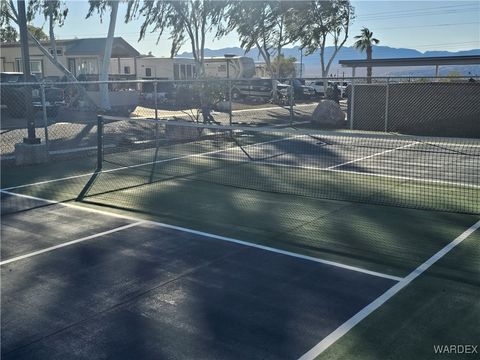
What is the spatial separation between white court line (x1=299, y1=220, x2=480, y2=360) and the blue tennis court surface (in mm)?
72

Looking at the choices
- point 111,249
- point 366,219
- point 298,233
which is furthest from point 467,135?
point 111,249

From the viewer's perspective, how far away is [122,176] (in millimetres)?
12695

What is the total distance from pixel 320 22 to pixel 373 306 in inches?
1854

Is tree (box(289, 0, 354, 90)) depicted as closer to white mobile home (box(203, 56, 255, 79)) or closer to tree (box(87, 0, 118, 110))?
white mobile home (box(203, 56, 255, 79))

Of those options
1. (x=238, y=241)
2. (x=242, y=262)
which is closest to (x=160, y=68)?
(x=238, y=241)

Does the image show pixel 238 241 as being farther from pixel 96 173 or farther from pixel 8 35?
pixel 8 35

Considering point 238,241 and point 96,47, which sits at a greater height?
point 96,47

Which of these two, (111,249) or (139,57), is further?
(139,57)

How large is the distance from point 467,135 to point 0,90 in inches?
748

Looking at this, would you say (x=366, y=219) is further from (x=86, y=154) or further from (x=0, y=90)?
(x=0, y=90)

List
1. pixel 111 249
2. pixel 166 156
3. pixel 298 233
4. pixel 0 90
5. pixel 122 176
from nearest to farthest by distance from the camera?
pixel 111 249 < pixel 298 233 < pixel 122 176 < pixel 166 156 < pixel 0 90

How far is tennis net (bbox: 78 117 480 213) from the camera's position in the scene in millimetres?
10508

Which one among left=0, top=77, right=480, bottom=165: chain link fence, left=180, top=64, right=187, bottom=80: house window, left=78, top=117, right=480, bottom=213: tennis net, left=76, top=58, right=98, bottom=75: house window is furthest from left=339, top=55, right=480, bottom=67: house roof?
left=180, top=64, right=187, bottom=80: house window

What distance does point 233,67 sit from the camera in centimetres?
4781
